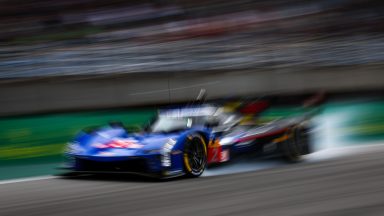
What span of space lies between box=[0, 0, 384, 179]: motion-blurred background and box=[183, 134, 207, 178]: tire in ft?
7.92

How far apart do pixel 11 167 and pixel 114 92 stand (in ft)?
11.6

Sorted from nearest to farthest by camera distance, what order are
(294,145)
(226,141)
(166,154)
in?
1. (166,154)
2. (226,141)
3. (294,145)

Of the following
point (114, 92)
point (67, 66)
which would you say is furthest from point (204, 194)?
point (67, 66)

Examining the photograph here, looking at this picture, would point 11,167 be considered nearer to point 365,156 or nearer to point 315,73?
point 365,156

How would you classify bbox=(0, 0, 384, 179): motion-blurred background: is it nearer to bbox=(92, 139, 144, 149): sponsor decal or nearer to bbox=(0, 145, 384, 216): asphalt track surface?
bbox=(92, 139, 144, 149): sponsor decal

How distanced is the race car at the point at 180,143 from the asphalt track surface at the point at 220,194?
0.63ft

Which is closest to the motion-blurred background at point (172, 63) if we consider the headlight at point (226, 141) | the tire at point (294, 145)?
the tire at point (294, 145)

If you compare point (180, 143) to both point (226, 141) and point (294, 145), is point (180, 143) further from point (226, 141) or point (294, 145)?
point (294, 145)

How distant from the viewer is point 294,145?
30.7ft

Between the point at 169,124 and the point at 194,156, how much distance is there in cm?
58

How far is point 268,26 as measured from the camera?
1689 centimetres

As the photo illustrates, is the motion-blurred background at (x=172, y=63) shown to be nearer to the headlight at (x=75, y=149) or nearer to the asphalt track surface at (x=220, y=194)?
the headlight at (x=75, y=149)

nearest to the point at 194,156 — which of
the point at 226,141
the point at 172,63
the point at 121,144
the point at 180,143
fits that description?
the point at 180,143

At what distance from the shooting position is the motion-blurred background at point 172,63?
10.4 meters
